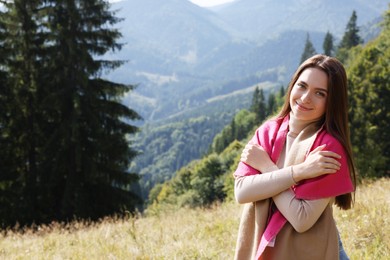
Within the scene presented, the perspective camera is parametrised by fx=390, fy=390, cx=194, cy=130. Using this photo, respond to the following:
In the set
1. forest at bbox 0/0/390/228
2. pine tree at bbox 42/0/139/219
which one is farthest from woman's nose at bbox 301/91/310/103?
pine tree at bbox 42/0/139/219

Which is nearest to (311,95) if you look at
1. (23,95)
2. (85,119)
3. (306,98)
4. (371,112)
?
(306,98)

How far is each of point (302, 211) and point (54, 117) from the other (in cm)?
1648

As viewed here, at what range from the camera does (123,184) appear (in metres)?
17.9

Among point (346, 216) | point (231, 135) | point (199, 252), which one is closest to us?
point (199, 252)

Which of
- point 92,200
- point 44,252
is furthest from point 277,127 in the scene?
point 92,200

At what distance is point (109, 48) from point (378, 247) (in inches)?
636

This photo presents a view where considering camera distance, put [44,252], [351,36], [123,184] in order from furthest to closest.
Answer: [351,36] → [123,184] → [44,252]

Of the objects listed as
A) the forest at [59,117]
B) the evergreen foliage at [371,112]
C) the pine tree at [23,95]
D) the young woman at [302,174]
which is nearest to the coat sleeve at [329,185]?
the young woman at [302,174]

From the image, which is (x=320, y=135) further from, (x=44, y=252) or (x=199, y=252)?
(x=44, y=252)

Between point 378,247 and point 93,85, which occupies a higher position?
point 93,85

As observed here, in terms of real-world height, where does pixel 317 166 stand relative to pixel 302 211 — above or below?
above

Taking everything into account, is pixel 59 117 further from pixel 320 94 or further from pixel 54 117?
pixel 320 94

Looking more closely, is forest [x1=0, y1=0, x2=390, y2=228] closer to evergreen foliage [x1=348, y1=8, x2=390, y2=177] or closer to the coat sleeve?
the coat sleeve

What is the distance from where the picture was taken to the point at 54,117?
17125 millimetres
